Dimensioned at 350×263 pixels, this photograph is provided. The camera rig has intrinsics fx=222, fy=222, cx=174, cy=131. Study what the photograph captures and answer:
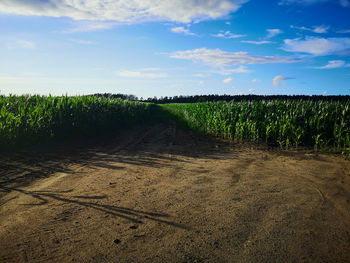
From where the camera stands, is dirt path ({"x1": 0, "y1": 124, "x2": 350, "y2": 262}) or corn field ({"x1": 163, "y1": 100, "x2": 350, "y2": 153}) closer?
dirt path ({"x1": 0, "y1": 124, "x2": 350, "y2": 262})

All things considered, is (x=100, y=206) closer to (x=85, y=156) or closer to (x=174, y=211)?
(x=174, y=211)

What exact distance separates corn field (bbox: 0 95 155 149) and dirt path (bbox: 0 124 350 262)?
1.91m

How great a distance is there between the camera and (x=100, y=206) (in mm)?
3537

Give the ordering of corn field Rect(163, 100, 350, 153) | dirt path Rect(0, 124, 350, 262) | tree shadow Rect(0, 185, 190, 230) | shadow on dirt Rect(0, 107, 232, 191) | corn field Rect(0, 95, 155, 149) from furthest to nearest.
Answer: corn field Rect(163, 100, 350, 153) → corn field Rect(0, 95, 155, 149) → shadow on dirt Rect(0, 107, 232, 191) → tree shadow Rect(0, 185, 190, 230) → dirt path Rect(0, 124, 350, 262)

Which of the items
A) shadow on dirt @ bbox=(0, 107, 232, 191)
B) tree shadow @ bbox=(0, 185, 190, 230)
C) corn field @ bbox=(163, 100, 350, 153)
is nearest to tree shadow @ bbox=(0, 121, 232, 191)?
shadow on dirt @ bbox=(0, 107, 232, 191)

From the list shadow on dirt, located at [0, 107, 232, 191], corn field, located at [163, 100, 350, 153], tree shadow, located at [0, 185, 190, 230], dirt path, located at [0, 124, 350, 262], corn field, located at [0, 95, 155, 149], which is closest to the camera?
dirt path, located at [0, 124, 350, 262]

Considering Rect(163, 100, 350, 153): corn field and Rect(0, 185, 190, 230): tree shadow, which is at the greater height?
Rect(163, 100, 350, 153): corn field

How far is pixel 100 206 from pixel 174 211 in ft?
3.89

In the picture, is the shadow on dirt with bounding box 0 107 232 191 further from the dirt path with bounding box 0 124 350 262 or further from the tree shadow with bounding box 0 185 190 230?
the tree shadow with bounding box 0 185 190 230

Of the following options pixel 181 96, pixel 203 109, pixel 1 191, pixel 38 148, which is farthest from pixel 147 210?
pixel 181 96

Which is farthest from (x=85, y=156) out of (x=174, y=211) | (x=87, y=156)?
(x=174, y=211)

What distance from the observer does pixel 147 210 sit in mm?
3416

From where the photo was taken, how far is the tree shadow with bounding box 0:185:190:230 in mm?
3196

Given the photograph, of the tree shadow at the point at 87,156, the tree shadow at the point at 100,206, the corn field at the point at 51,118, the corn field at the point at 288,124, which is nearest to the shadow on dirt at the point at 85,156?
the tree shadow at the point at 87,156
